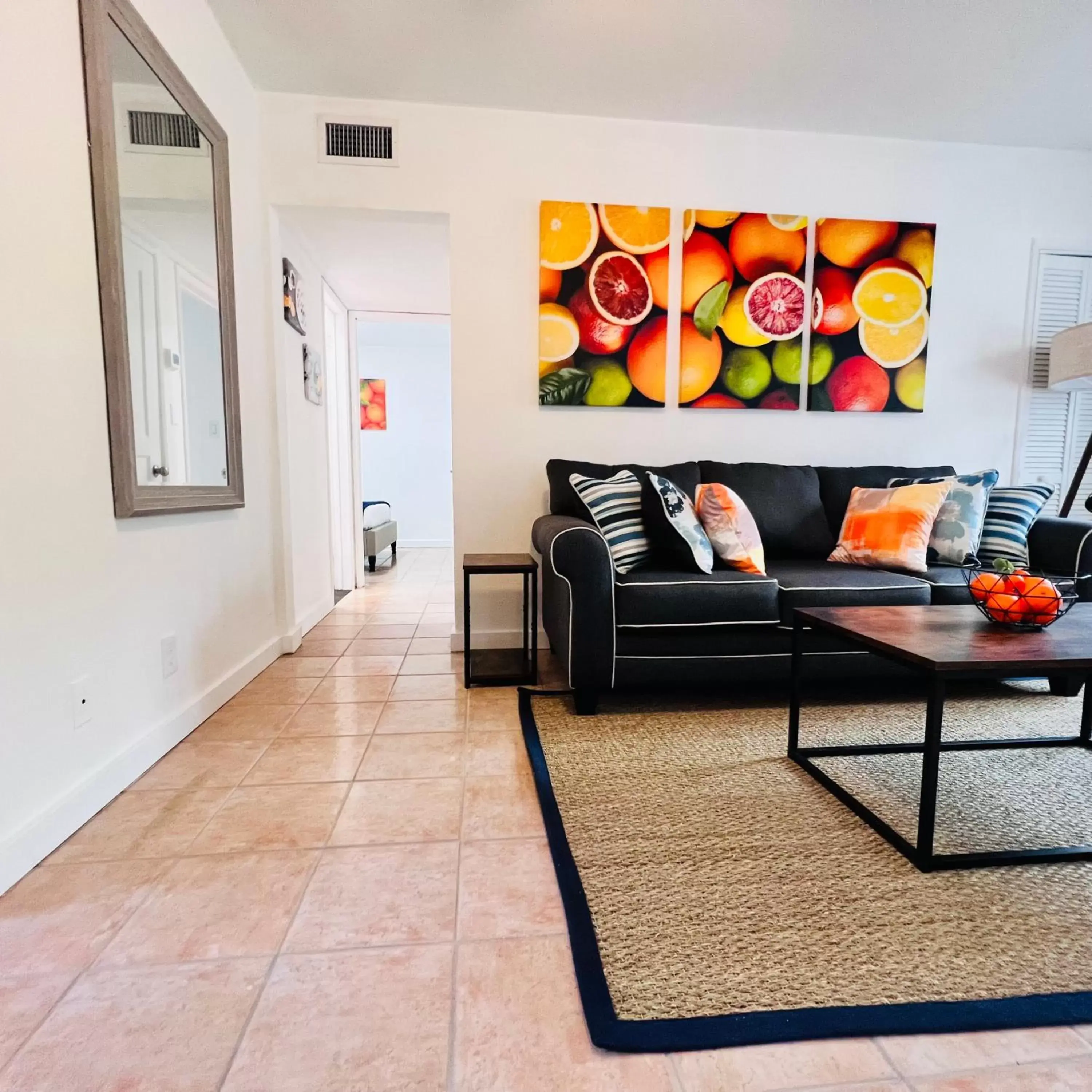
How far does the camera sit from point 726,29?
2.13m

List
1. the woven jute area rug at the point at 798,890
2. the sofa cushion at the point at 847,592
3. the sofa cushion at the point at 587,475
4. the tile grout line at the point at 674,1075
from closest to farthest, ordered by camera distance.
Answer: the tile grout line at the point at 674,1075 < the woven jute area rug at the point at 798,890 < the sofa cushion at the point at 847,592 < the sofa cushion at the point at 587,475

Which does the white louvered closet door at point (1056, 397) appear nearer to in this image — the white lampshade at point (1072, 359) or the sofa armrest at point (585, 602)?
the white lampshade at point (1072, 359)

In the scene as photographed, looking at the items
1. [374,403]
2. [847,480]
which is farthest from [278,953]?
[374,403]

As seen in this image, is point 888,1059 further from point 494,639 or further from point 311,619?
point 311,619

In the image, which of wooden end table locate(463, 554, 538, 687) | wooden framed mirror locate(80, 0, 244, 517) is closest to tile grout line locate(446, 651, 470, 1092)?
wooden end table locate(463, 554, 538, 687)

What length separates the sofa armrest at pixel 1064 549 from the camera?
2160mm

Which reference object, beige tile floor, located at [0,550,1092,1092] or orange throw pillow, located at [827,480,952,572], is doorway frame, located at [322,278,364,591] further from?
orange throw pillow, located at [827,480,952,572]

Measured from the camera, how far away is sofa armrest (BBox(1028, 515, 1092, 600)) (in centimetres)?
216

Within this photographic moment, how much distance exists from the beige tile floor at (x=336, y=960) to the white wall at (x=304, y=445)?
1.49 m

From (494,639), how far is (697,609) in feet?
3.88

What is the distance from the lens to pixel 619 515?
222 cm

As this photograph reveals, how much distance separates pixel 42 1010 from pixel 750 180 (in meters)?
3.62

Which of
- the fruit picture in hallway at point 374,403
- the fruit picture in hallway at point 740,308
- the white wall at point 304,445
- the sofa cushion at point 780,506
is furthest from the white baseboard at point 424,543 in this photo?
the sofa cushion at point 780,506

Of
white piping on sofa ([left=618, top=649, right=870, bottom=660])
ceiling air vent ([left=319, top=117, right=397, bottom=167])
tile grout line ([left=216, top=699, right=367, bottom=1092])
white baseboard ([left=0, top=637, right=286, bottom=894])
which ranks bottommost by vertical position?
tile grout line ([left=216, top=699, right=367, bottom=1092])
